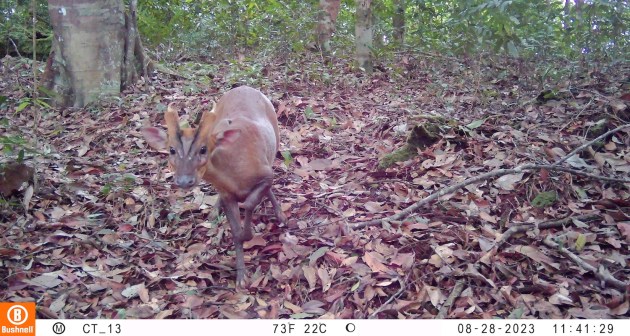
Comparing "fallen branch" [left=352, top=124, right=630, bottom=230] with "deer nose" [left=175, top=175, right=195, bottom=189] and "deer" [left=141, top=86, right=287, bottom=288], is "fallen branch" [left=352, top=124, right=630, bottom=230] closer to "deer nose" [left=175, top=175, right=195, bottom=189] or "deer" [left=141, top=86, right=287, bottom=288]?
"deer" [left=141, top=86, right=287, bottom=288]

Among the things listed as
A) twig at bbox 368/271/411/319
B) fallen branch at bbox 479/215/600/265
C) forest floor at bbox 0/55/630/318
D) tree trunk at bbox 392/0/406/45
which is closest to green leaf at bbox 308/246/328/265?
forest floor at bbox 0/55/630/318

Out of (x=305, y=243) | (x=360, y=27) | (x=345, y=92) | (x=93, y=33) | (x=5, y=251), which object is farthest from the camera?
(x=360, y=27)

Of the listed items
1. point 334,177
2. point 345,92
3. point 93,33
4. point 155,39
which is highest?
point 155,39

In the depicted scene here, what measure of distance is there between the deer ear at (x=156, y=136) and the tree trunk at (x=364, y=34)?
514 centimetres

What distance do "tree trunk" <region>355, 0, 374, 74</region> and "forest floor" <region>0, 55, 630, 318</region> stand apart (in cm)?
210

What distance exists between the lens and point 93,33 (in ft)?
23.5

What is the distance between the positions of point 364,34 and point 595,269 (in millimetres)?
6087

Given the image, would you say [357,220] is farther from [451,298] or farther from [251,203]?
[451,298]

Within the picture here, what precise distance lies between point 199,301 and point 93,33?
4859 millimetres

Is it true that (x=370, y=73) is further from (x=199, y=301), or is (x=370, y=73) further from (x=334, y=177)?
(x=199, y=301)

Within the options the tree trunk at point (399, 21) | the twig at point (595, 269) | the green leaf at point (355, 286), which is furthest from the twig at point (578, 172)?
the tree trunk at point (399, 21)

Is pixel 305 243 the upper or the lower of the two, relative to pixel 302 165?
lower
